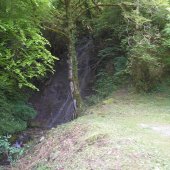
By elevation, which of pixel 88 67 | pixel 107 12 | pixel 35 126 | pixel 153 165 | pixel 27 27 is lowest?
pixel 35 126

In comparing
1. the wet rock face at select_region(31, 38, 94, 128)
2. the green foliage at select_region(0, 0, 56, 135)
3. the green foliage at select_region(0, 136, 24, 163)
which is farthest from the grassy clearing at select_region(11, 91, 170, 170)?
the wet rock face at select_region(31, 38, 94, 128)

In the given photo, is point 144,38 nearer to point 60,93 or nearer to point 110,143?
point 60,93

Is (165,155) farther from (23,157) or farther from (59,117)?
(59,117)

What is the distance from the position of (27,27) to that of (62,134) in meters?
3.10

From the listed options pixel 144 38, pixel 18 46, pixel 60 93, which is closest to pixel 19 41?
pixel 18 46

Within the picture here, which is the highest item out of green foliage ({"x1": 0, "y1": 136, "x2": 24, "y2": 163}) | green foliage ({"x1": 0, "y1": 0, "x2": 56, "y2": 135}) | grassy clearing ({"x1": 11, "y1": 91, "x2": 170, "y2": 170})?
green foliage ({"x1": 0, "y1": 0, "x2": 56, "y2": 135})

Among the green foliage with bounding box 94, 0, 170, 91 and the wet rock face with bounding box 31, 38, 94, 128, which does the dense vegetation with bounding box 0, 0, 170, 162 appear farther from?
the wet rock face with bounding box 31, 38, 94, 128

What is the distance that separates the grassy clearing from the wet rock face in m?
3.59

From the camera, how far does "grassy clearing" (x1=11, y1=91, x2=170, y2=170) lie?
6148 millimetres

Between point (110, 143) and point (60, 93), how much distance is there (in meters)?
8.97

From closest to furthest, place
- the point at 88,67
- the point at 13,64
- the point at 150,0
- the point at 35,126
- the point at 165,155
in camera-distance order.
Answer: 1. the point at 165,155
2. the point at 13,64
3. the point at 150,0
4. the point at 35,126
5. the point at 88,67

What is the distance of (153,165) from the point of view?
5.81 m

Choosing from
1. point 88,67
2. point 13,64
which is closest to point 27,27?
point 13,64

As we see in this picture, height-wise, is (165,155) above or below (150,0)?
below
